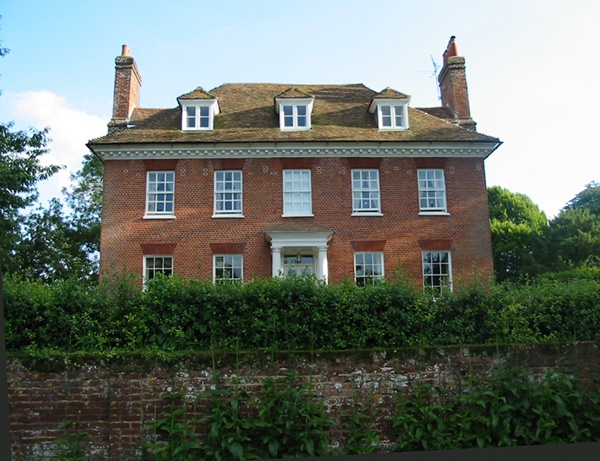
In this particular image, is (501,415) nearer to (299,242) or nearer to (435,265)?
(299,242)

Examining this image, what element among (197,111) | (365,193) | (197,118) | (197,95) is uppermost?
(197,95)

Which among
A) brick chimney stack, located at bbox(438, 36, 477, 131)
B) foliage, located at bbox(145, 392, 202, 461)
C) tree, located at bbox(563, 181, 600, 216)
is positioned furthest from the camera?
tree, located at bbox(563, 181, 600, 216)

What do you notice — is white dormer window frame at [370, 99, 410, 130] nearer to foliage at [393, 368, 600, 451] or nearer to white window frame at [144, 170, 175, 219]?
white window frame at [144, 170, 175, 219]

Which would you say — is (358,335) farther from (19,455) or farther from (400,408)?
(19,455)

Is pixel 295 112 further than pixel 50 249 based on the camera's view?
No

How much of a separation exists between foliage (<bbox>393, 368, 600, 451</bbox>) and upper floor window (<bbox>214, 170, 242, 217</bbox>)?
12014 mm

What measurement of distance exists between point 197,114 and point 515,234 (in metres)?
22.1

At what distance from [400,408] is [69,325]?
15.4ft

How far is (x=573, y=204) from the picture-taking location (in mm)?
33844

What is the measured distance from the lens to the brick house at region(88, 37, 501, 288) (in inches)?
699

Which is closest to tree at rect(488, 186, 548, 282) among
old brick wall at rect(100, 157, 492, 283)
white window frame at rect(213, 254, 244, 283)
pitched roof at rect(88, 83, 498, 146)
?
old brick wall at rect(100, 157, 492, 283)

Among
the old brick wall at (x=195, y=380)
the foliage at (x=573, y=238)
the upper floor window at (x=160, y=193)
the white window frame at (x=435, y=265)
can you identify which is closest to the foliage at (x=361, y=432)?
the old brick wall at (x=195, y=380)

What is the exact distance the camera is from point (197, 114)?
1934 centimetres

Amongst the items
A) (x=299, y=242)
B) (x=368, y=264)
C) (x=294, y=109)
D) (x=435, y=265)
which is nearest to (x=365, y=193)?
(x=368, y=264)
